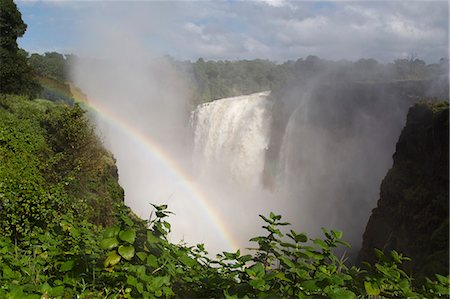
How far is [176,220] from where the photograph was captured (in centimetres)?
3553

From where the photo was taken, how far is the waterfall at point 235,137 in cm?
4253

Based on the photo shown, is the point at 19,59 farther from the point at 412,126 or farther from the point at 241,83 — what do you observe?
the point at 241,83

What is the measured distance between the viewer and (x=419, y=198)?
56.5 feet

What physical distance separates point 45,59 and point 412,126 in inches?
2744

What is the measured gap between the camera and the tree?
1817 cm

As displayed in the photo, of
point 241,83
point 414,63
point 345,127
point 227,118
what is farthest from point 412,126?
point 241,83

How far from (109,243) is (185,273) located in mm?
721

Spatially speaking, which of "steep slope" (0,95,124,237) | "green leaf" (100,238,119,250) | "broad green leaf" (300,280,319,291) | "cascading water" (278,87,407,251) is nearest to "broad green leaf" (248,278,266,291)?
"broad green leaf" (300,280,319,291)

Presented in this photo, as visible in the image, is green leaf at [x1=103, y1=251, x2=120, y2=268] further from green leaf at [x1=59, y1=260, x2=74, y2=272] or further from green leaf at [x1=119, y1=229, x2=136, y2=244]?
green leaf at [x1=59, y1=260, x2=74, y2=272]

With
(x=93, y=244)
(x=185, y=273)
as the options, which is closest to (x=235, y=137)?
(x=93, y=244)

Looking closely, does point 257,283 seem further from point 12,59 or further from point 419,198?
point 12,59

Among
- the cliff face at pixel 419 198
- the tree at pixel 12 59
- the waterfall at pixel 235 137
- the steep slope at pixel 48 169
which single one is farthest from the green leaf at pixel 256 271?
the waterfall at pixel 235 137

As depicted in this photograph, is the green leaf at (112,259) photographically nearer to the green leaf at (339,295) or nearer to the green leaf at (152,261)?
the green leaf at (152,261)

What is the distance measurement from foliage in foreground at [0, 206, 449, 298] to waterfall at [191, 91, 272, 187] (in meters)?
39.6
